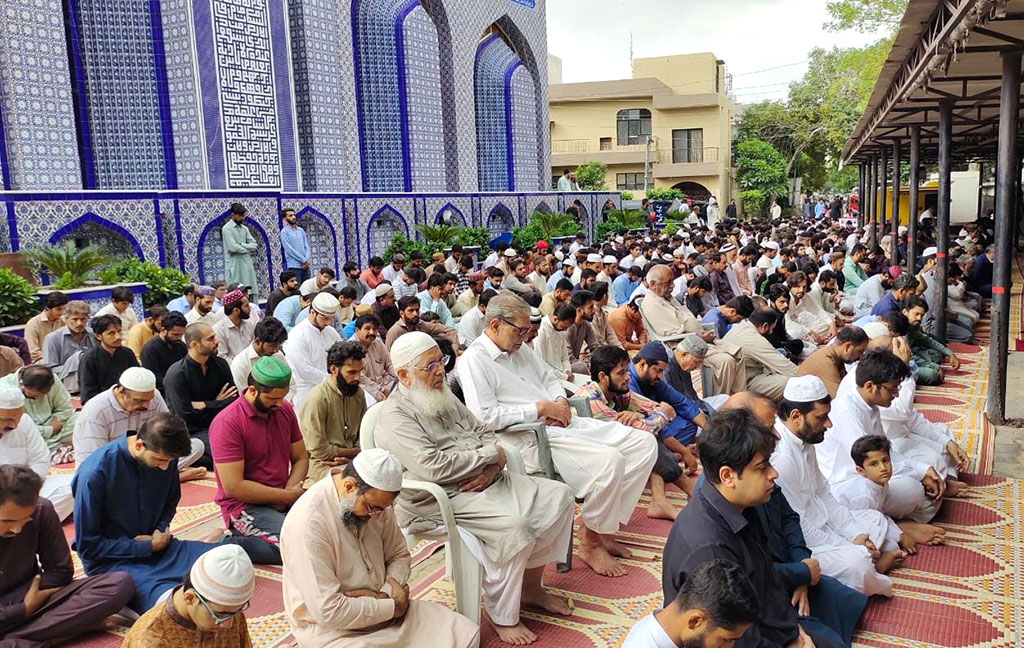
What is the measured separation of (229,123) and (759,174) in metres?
29.6

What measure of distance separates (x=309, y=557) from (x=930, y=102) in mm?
9857

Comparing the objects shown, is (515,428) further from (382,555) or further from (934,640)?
(934,640)

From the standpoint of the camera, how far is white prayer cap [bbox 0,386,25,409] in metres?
4.04

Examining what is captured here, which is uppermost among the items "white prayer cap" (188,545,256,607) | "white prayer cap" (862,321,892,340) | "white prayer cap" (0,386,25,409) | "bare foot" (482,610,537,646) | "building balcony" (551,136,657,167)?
"building balcony" (551,136,657,167)

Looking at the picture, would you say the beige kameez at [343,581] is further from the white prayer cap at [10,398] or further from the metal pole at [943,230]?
the metal pole at [943,230]

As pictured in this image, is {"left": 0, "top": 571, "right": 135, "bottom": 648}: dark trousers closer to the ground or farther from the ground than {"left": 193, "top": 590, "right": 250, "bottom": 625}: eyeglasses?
closer to the ground

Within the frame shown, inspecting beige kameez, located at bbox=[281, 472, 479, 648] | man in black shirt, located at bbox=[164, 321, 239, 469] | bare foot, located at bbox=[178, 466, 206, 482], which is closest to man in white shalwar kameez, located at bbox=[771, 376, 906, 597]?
beige kameez, located at bbox=[281, 472, 479, 648]

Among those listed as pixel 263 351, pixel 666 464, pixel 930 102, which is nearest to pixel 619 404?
pixel 666 464

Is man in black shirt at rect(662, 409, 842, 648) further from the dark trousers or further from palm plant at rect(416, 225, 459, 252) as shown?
palm plant at rect(416, 225, 459, 252)

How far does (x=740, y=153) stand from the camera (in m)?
37.6

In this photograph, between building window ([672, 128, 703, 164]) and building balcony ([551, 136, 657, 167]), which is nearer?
building window ([672, 128, 703, 164])

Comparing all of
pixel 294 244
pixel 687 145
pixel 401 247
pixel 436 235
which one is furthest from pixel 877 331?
pixel 687 145

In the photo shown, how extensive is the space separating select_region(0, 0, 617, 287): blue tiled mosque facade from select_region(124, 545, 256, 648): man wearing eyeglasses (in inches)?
298

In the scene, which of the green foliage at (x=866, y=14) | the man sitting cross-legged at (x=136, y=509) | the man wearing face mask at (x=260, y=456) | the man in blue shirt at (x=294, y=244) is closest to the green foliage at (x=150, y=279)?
the man in blue shirt at (x=294, y=244)
